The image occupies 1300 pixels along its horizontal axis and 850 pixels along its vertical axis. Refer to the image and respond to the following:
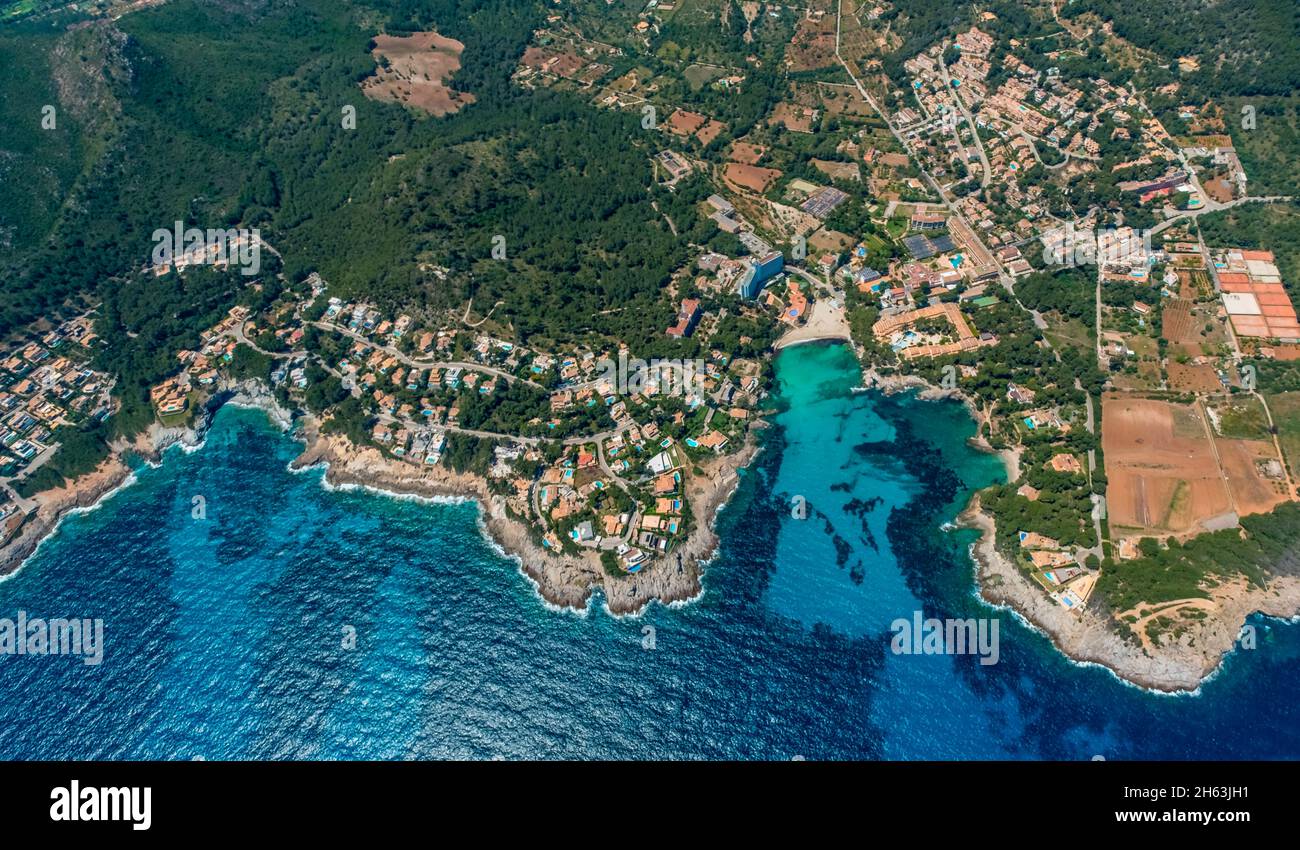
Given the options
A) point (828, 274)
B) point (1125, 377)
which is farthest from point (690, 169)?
point (1125, 377)

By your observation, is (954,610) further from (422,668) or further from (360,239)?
(360,239)

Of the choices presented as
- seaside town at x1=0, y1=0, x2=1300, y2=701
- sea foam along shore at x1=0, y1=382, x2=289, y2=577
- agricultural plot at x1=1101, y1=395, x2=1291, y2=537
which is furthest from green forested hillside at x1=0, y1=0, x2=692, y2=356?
agricultural plot at x1=1101, y1=395, x2=1291, y2=537

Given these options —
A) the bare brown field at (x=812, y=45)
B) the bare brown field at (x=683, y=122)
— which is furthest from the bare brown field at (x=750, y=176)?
the bare brown field at (x=812, y=45)

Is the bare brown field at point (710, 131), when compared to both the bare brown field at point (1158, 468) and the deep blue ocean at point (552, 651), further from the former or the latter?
the bare brown field at point (1158, 468)

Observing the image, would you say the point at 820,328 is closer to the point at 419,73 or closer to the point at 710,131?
the point at 710,131

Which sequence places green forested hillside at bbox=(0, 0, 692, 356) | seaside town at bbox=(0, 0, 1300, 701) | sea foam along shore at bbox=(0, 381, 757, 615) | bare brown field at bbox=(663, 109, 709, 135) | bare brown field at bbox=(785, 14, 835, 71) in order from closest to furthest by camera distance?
sea foam along shore at bbox=(0, 381, 757, 615)
seaside town at bbox=(0, 0, 1300, 701)
green forested hillside at bbox=(0, 0, 692, 356)
bare brown field at bbox=(663, 109, 709, 135)
bare brown field at bbox=(785, 14, 835, 71)

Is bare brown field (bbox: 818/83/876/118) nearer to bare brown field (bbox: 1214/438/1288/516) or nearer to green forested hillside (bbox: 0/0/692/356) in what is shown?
green forested hillside (bbox: 0/0/692/356)
